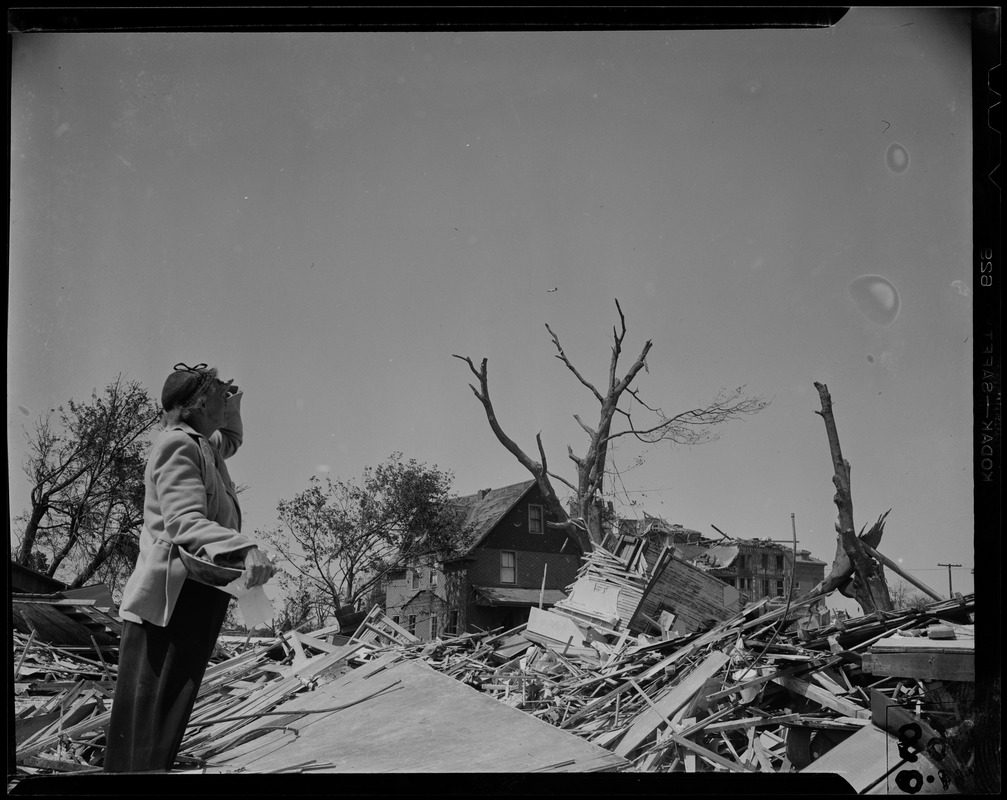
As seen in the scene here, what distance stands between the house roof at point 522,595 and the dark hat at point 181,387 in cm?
202

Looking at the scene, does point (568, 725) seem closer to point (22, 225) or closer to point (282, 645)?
point (282, 645)

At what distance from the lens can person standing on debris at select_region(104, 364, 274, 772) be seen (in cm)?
289

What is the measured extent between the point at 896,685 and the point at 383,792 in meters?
2.36

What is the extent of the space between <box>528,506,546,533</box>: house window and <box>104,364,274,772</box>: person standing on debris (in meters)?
1.84

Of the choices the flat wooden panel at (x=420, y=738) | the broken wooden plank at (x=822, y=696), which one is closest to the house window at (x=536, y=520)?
the flat wooden panel at (x=420, y=738)

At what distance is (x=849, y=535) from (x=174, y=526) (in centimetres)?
313

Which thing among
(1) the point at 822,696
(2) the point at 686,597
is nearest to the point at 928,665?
(1) the point at 822,696

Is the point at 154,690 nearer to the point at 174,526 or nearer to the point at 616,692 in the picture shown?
the point at 174,526

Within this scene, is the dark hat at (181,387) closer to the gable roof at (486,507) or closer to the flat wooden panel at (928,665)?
the gable roof at (486,507)

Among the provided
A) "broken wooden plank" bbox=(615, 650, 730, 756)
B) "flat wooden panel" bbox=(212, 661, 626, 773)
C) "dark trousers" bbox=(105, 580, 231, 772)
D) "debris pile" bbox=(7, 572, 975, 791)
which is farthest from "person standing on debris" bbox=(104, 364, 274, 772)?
"broken wooden plank" bbox=(615, 650, 730, 756)

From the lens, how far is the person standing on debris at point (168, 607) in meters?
2.89

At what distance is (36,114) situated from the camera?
3.42 metres

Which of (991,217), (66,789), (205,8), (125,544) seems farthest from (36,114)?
(991,217)

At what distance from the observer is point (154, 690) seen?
2.91 meters
